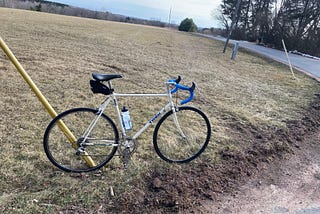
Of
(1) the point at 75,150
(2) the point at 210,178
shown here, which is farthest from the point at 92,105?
(2) the point at 210,178

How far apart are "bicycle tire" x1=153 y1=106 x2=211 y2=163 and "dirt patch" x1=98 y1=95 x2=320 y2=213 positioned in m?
0.22

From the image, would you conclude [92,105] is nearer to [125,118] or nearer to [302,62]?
[125,118]

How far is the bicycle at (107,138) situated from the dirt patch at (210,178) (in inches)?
12.5

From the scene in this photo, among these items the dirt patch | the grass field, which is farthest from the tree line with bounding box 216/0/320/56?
the dirt patch

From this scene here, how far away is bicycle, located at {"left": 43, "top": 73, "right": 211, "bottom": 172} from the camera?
261cm

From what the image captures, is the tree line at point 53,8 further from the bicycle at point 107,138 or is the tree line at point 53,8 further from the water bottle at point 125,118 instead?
the water bottle at point 125,118

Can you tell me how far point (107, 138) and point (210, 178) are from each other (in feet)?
4.29

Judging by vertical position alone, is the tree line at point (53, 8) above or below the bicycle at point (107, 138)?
above

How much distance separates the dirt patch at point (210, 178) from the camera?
246 centimetres

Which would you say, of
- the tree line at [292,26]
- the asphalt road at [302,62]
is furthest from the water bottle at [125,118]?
the tree line at [292,26]

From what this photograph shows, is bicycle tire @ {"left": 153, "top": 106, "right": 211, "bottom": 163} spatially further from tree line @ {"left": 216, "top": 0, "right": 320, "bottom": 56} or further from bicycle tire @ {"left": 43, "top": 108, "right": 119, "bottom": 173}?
tree line @ {"left": 216, "top": 0, "right": 320, "bottom": 56}

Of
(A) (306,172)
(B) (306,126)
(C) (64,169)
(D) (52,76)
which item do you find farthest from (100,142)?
(B) (306,126)

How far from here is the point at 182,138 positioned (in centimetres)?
361

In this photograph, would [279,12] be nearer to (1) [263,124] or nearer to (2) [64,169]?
(1) [263,124]
